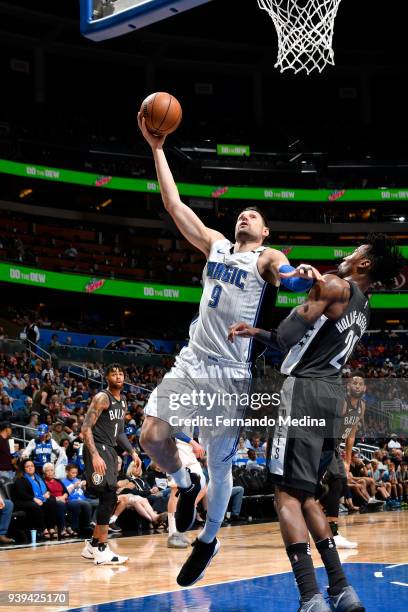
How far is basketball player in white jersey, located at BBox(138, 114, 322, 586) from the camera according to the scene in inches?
199

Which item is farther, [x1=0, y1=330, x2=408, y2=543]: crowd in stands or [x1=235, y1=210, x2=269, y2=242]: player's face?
[x1=0, y1=330, x2=408, y2=543]: crowd in stands

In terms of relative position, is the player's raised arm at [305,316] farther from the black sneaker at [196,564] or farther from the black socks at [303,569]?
the black sneaker at [196,564]

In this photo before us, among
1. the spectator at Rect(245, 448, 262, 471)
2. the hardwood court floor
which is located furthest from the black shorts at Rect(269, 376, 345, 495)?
the spectator at Rect(245, 448, 262, 471)

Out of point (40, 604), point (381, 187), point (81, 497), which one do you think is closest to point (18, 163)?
point (381, 187)

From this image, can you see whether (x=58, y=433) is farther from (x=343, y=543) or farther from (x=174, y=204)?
(x=174, y=204)

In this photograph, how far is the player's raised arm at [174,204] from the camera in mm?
5352

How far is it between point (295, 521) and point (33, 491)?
6.45 m

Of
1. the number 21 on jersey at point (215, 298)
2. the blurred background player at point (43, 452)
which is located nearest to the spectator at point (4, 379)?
the blurred background player at point (43, 452)

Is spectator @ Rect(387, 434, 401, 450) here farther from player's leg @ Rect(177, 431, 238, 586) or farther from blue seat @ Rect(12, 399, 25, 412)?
player's leg @ Rect(177, 431, 238, 586)

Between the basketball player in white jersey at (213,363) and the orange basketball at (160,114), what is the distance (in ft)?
0.19

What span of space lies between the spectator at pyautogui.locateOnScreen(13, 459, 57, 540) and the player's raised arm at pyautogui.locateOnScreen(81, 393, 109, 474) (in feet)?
8.35

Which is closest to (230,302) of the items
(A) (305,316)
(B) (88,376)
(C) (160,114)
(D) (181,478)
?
(A) (305,316)

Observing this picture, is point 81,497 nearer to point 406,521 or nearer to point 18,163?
point 406,521

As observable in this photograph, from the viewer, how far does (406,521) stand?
13078 millimetres
